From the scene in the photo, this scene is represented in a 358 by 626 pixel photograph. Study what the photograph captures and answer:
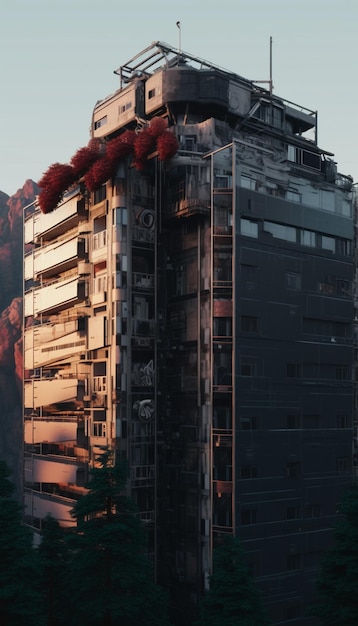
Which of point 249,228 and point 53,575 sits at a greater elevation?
point 249,228

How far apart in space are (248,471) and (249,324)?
1132 cm

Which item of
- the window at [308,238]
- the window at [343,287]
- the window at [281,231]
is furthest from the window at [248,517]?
the window at [308,238]

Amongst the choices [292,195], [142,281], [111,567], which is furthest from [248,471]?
[292,195]

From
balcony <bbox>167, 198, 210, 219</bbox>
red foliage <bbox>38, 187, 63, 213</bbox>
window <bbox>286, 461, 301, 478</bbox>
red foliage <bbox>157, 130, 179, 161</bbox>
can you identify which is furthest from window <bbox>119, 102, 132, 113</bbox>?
window <bbox>286, 461, 301, 478</bbox>

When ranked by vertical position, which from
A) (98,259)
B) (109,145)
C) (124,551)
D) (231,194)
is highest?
(109,145)

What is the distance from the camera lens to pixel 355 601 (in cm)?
4456

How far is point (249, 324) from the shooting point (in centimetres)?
5909

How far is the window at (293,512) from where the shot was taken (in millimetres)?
60075

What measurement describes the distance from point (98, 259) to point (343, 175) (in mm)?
25645

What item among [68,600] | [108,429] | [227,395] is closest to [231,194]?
[227,395]

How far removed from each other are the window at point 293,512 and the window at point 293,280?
17.9m

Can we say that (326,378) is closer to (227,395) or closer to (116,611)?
(227,395)

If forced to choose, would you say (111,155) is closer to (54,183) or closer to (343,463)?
(54,183)

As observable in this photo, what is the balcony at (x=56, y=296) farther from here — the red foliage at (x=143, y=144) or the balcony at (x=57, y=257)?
the red foliage at (x=143, y=144)
